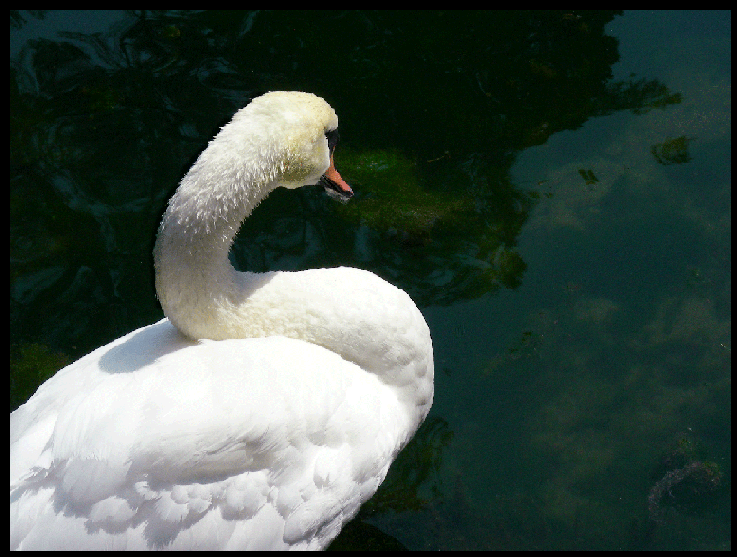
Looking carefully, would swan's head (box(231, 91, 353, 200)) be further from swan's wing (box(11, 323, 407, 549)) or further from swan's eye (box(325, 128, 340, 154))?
swan's wing (box(11, 323, 407, 549))

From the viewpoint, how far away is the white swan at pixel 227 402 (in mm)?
2740

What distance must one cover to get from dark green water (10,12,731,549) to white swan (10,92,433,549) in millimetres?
1132

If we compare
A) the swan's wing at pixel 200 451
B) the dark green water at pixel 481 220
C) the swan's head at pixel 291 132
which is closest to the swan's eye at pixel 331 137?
the swan's head at pixel 291 132

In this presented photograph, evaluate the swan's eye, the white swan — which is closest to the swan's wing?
the white swan

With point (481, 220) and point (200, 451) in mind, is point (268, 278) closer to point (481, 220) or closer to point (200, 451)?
point (200, 451)

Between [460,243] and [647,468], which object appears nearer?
[647,468]

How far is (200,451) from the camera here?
2.77 meters

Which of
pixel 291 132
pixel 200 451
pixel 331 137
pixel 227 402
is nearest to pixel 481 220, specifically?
pixel 331 137

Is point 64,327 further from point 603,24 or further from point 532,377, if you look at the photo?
point 603,24

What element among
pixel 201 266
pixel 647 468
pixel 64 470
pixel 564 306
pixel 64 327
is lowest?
pixel 647 468

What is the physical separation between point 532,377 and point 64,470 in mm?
2775

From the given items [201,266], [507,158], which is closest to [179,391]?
[201,266]

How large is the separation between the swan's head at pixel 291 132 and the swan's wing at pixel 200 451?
0.77m

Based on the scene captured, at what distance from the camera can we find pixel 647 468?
4.07m
